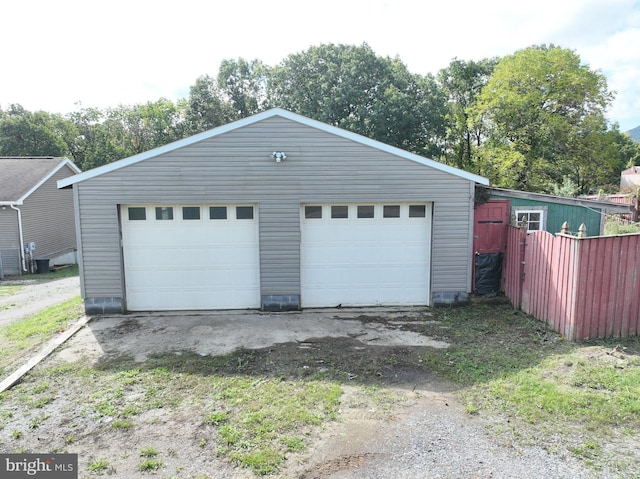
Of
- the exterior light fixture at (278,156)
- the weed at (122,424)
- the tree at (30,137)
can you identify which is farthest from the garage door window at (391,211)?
the tree at (30,137)

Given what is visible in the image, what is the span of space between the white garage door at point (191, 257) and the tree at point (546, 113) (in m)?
15.7

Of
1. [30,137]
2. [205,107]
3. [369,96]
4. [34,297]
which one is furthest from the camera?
[205,107]

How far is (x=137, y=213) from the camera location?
27.1ft

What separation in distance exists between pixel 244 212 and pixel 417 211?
364 cm

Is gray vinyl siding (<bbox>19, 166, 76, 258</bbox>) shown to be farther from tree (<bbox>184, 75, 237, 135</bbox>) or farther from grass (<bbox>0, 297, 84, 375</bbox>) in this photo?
tree (<bbox>184, 75, 237, 135</bbox>)

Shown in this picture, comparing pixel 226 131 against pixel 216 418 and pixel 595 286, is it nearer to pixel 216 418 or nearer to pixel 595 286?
pixel 216 418

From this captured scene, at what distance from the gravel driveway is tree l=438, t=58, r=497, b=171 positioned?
21.9 meters

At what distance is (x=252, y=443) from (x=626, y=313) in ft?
20.0

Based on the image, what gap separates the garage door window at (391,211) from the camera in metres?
8.47

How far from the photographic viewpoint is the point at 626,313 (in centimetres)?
637

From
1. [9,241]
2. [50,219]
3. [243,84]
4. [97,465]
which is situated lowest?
[97,465]

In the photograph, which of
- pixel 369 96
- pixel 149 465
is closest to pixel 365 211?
pixel 149 465

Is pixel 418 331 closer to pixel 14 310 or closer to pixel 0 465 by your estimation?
pixel 0 465

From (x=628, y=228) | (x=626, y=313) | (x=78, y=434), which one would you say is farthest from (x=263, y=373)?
(x=628, y=228)
